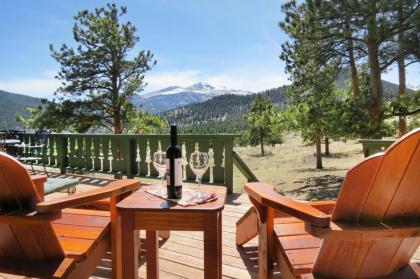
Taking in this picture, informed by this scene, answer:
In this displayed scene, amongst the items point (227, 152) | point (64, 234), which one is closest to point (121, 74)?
point (227, 152)

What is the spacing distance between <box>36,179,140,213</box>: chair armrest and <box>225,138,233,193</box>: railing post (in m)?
2.58

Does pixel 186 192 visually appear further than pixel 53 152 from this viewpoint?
No

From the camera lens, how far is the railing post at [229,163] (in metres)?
→ 4.50

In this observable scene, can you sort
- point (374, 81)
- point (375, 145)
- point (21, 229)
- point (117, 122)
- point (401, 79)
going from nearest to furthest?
1. point (21, 229)
2. point (375, 145)
3. point (374, 81)
4. point (401, 79)
5. point (117, 122)

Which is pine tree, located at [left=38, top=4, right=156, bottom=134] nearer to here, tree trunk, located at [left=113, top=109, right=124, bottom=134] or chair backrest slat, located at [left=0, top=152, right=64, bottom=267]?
tree trunk, located at [left=113, top=109, right=124, bottom=134]

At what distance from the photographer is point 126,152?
5.45 metres

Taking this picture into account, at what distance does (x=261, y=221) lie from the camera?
1.75 metres

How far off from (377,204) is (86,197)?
123 centimetres

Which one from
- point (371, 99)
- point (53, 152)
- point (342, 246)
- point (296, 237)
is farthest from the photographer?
point (371, 99)

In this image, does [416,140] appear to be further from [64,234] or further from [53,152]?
[53,152]

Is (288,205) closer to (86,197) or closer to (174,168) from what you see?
(174,168)

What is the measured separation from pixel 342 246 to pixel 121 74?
1840 centimetres

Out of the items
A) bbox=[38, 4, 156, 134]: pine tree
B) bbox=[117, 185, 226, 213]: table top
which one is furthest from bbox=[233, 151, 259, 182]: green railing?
bbox=[38, 4, 156, 134]: pine tree

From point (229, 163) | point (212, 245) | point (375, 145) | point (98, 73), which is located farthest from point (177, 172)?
point (98, 73)
